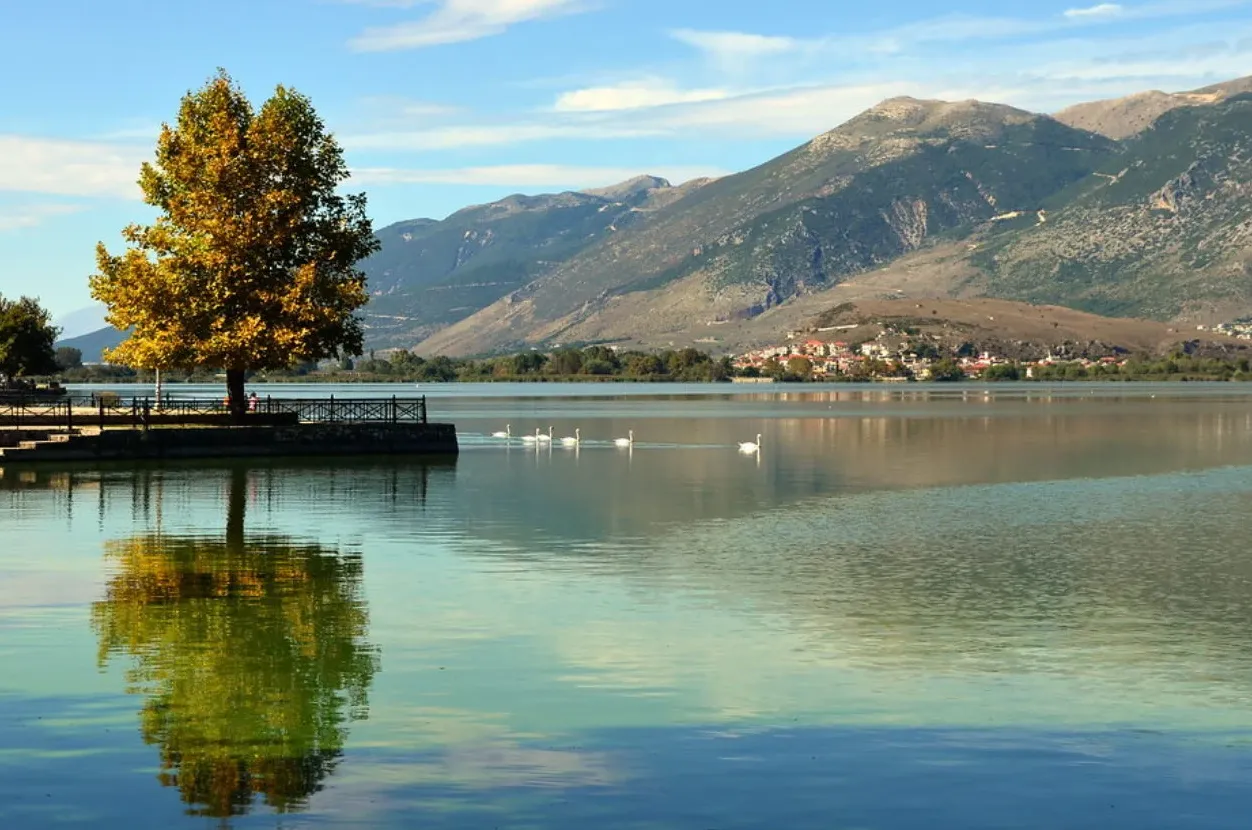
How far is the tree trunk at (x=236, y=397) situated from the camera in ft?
268

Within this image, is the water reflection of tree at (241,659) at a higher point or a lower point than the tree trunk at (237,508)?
lower

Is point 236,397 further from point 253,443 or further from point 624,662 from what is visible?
point 624,662

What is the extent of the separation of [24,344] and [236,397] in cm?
6461

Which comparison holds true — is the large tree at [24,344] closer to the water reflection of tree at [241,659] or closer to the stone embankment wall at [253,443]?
the stone embankment wall at [253,443]

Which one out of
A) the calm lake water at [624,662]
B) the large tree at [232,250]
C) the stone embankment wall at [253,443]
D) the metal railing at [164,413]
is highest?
the large tree at [232,250]

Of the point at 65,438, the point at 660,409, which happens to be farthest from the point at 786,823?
the point at 660,409

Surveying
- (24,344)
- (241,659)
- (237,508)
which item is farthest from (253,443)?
(24,344)

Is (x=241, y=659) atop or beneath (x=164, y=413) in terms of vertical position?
beneath

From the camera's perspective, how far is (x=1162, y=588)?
33844 millimetres

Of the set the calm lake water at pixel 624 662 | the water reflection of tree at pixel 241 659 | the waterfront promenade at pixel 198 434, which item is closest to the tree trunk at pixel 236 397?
the waterfront promenade at pixel 198 434

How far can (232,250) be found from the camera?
7844 centimetres

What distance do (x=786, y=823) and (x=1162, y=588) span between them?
20.3m

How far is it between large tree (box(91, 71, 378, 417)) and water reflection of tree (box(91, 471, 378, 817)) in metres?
39.0

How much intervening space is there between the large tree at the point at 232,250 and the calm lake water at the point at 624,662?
→ 75.7 ft
